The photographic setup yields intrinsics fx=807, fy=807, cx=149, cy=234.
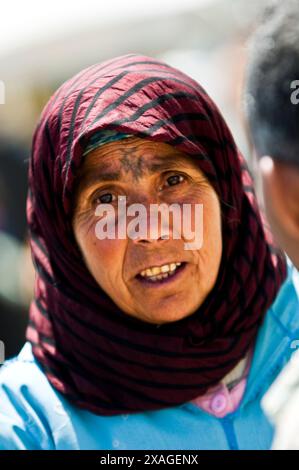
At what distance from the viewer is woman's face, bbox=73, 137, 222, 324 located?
2.06m

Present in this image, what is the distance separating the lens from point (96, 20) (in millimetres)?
5418

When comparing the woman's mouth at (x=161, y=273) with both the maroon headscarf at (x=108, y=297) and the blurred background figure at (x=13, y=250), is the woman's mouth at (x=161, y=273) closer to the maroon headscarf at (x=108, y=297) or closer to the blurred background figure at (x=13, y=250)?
the maroon headscarf at (x=108, y=297)

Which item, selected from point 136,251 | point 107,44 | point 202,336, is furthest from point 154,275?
point 107,44

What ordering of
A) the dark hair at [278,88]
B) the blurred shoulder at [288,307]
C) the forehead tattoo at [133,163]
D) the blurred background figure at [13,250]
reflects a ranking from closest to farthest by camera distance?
the dark hair at [278,88] → the forehead tattoo at [133,163] → the blurred shoulder at [288,307] → the blurred background figure at [13,250]

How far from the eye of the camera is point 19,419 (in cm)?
199

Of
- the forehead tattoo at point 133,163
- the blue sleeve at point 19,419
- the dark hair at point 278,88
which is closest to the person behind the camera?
the dark hair at point 278,88

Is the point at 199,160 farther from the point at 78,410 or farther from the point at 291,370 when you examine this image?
the point at 291,370

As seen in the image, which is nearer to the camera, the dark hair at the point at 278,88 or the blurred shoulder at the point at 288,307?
the dark hair at the point at 278,88

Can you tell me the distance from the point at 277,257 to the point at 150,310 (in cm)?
43

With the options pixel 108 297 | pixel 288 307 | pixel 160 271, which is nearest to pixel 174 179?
pixel 160 271

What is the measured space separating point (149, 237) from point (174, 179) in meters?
0.17

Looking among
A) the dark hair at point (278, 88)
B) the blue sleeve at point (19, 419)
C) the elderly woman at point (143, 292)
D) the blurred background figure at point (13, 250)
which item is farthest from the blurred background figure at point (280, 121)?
the blurred background figure at point (13, 250)

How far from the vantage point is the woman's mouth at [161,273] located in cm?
208

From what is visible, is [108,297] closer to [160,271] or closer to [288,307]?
[160,271]
